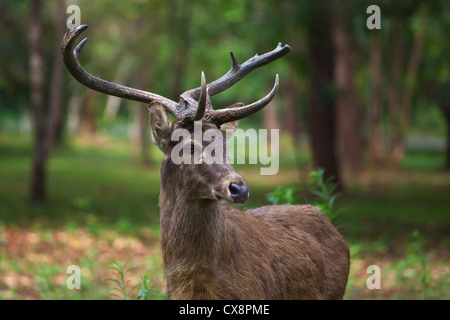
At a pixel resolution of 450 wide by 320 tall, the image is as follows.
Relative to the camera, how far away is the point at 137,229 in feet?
46.5

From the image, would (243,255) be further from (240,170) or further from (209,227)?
(240,170)

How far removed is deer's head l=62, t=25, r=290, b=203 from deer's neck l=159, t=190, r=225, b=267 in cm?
12

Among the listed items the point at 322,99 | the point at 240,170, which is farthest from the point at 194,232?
the point at 322,99

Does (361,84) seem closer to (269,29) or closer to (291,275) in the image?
(269,29)

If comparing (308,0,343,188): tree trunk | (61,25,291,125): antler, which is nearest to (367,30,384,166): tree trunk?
(308,0,343,188): tree trunk

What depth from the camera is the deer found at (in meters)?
4.52

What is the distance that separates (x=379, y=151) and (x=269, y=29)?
12312 millimetres

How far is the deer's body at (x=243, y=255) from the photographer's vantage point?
458 cm

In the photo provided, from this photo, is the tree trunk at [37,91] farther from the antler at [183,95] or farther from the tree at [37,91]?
the antler at [183,95]

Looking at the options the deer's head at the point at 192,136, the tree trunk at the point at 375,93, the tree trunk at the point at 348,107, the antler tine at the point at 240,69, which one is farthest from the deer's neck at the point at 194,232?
the tree trunk at the point at 375,93

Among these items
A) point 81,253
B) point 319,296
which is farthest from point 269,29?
point 319,296

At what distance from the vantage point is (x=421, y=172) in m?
28.0

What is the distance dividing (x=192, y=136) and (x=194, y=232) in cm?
70

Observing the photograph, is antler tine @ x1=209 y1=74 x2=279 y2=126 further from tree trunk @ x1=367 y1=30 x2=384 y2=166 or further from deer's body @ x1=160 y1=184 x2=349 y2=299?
tree trunk @ x1=367 y1=30 x2=384 y2=166
